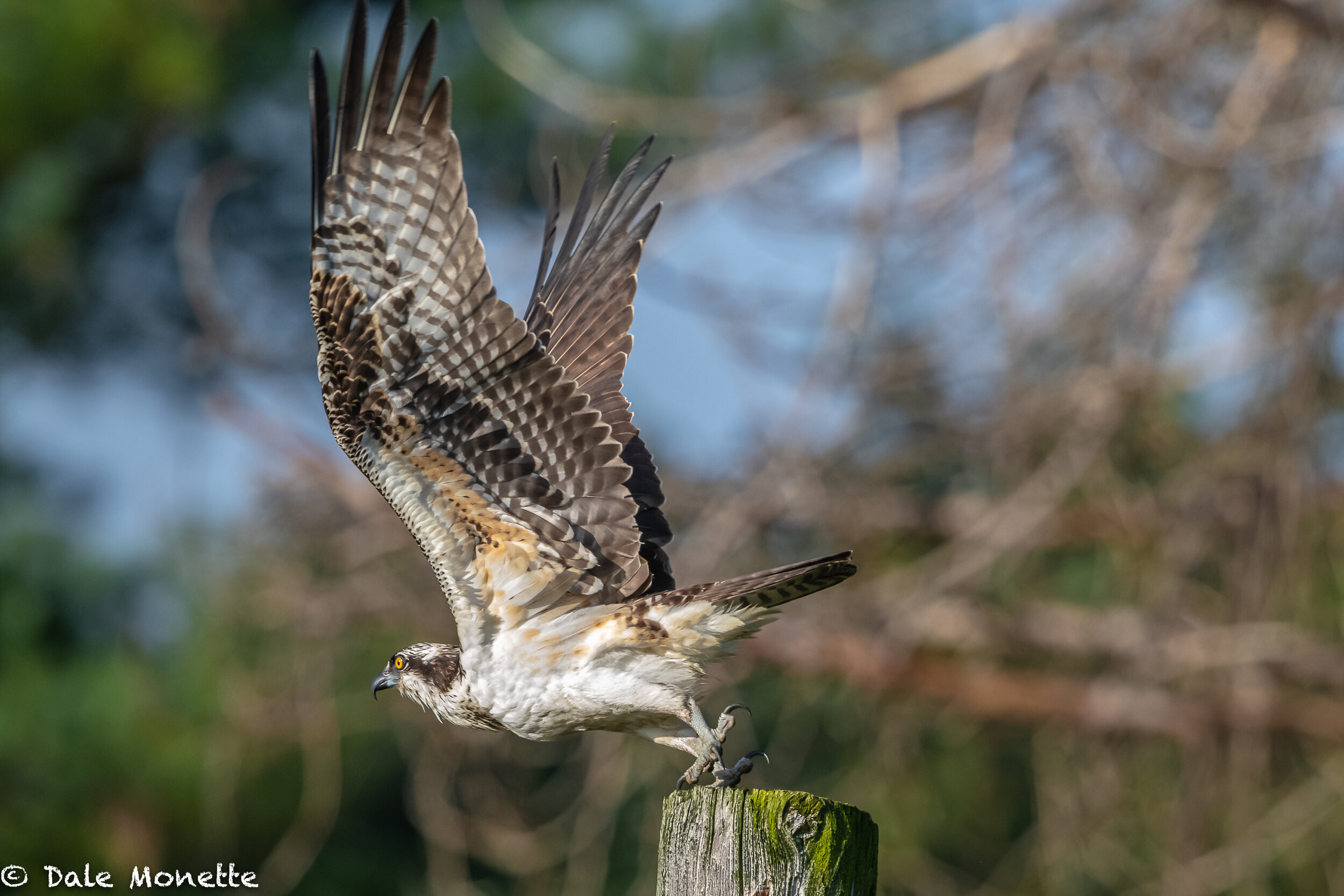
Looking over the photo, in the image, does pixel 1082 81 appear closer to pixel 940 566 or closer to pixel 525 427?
pixel 940 566

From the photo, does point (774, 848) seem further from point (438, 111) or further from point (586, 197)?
point (586, 197)

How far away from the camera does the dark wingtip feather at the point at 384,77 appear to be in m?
2.53

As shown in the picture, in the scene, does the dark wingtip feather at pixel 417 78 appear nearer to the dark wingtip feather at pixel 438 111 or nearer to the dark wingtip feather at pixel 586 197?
the dark wingtip feather at pixel 438 111

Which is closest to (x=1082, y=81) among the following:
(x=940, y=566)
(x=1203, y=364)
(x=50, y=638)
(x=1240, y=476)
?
(x=1203, y=364)

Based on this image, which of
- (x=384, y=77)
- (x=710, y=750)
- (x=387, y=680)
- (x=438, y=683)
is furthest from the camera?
(x=387, y=680)

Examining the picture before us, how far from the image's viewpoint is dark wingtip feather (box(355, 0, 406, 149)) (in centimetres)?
253

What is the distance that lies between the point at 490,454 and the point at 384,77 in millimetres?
857

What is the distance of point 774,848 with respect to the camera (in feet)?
7.26

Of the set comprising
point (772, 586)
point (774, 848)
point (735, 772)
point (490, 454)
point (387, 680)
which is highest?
point (490, 454)

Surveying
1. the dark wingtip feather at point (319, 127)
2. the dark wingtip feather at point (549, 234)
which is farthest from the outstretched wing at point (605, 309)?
the dark wingtip feather at point (319, 127)

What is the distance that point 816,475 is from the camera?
4.67 m

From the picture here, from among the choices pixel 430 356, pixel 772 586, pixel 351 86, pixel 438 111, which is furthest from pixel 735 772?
pixel 351 86

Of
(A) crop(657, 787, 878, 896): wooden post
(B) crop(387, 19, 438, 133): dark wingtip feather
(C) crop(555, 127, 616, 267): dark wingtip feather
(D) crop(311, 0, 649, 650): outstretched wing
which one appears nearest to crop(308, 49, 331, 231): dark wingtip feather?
(D) crop(311, 0, 649, 650): outstretched wing

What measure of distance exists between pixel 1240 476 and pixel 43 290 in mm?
10583
